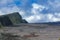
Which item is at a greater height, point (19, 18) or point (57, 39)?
point (19, 18)

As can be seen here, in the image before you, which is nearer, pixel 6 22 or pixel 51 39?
pixel 51 39

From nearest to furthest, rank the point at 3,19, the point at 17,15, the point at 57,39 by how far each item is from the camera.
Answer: the point at 57,39 < the point at 3,19 < the point at 17,15

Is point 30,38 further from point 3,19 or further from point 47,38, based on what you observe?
point 3,19

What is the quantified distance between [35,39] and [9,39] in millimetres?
585

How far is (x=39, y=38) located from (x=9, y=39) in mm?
684

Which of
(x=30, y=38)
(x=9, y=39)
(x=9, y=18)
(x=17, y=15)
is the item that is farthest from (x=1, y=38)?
(x=17, y=15)

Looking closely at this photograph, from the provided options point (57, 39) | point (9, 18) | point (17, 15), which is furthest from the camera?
point (17, 15)

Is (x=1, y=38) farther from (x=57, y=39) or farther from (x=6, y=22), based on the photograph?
(x=6, y=22)

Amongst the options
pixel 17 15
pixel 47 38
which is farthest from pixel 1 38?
pixel 17 15

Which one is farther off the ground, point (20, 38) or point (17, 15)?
point (17, 15)

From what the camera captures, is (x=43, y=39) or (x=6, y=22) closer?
(x=43, y=39)

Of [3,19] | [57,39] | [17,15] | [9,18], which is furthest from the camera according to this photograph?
[17,15]

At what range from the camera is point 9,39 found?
5.05m

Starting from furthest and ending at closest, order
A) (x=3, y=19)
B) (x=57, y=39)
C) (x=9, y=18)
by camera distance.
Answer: (x=9, y=18), (x=3, y=19), (x=57, y=39)
